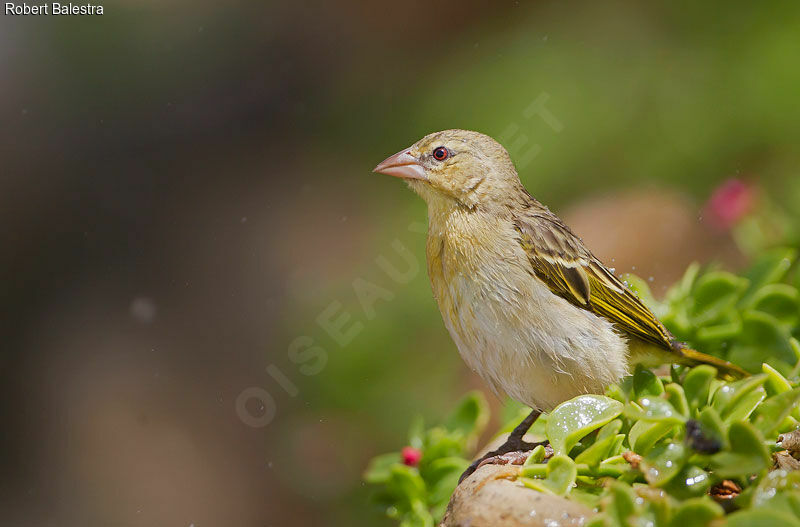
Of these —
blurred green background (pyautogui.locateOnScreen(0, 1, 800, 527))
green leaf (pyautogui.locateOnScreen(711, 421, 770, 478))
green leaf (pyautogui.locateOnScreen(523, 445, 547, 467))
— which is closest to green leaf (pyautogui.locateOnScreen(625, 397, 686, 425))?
green leaf (pyautogui.locateOnScreen(711, 421, 770, 478))

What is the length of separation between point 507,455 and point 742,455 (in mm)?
567

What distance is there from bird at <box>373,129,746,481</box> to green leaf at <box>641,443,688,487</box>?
0.41 meters

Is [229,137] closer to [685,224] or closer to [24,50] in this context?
[24,50]

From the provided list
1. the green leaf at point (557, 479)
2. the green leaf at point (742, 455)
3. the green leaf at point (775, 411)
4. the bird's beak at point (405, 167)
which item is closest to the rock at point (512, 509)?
the green leaf at point (557, 479)

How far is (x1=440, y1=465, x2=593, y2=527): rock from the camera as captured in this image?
1429mm

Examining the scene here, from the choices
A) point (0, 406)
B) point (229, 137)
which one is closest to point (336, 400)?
point (0, 406)

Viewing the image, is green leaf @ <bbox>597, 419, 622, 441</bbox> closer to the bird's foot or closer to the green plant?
the green plant

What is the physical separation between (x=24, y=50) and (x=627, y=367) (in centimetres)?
460

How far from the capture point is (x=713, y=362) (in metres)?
2.01

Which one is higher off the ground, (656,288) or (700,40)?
(700,40)

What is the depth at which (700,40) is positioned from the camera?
4.60 metres

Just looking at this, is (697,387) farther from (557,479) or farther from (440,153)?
(440,153)

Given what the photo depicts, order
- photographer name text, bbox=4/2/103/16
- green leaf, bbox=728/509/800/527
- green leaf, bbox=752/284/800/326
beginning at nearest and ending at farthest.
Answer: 1. green leaf, bbox=728/509/800/527
2. green leaf, bbox=752/284/800/326
3. photographer name text, bbox=4/2/103/16

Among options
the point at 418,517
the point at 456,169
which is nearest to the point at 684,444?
the point at 456,169
